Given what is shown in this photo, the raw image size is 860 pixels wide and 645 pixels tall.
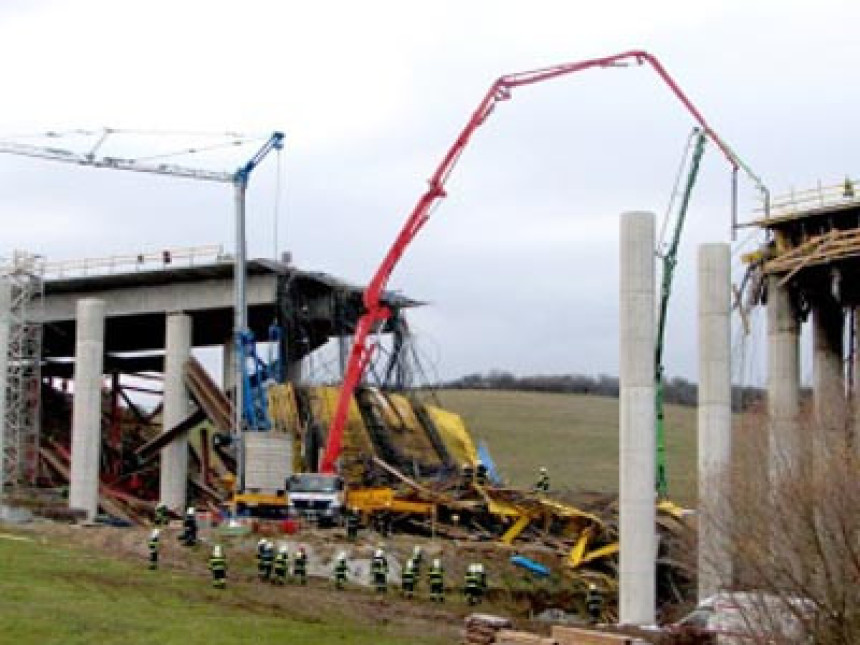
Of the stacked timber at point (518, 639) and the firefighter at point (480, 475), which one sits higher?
the firefighter at point (480, 475)

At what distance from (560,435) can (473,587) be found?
5819 cm

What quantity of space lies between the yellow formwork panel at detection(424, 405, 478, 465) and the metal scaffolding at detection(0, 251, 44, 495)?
17086 millimetres

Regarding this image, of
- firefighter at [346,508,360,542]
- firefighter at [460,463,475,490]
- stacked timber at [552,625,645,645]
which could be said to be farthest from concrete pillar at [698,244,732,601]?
firefighter at [460,463,475,490]

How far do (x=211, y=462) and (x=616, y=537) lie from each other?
27122 mm

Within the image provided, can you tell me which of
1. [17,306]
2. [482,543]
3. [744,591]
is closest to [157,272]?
[17,306]

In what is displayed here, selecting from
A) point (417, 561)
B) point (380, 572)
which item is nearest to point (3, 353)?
point (417, 561)

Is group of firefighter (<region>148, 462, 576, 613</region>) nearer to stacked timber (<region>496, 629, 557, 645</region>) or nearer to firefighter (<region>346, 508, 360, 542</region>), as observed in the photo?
firefighter (<region>346, 508, 360, 542</region>)

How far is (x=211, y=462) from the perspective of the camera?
67.6m

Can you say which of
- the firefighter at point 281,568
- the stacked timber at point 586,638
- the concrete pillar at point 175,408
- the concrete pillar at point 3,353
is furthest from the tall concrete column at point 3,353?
the stacked timber at point 586,638

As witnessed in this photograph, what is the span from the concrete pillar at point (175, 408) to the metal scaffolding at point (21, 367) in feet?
18.5

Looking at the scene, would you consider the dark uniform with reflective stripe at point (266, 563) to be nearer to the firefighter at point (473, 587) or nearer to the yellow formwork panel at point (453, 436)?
the firefighter at point (473, 587)

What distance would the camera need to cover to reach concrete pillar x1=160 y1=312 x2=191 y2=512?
61.4 meters

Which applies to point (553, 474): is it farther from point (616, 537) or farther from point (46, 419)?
point (616, 537)

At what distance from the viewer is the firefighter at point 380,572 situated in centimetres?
3756
